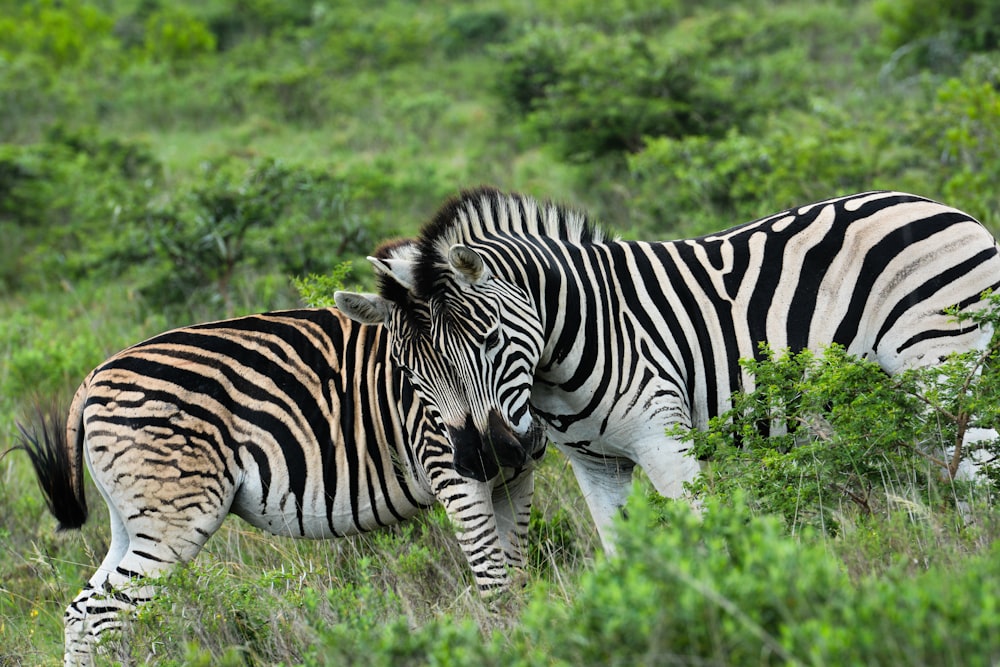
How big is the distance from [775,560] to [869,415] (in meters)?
1.66

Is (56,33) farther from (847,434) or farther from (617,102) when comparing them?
(847,434)

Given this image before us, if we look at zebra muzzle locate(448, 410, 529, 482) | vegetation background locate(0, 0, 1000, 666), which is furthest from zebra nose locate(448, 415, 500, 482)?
vegetation background locate(0, 0, 1000, 666)

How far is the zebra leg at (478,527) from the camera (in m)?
4.55

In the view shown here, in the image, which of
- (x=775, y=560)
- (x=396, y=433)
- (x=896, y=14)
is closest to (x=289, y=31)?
(x=896, y=14)

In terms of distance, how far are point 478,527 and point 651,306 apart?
4.45ft

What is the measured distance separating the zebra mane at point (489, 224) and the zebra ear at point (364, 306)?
28cm

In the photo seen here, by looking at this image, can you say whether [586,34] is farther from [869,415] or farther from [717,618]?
[717,618]

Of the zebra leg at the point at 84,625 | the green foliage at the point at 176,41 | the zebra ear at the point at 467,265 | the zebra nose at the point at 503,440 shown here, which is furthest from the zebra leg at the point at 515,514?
the green foliage at the point at 176,41

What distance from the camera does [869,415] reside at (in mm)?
4062

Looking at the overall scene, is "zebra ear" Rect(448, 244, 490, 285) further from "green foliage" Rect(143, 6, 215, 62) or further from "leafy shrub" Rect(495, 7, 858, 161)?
"green foliage" Rect(143, 6, 215, 62)

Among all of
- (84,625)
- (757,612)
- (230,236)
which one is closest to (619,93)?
(230,236)

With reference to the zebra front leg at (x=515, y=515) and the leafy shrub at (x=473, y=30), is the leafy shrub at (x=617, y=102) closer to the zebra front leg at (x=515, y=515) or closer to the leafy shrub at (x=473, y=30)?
the zebra front leg at (x=515, y=515)

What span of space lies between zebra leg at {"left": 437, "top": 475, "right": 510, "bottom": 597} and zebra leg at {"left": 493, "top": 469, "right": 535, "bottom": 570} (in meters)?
0.38

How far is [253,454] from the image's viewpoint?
4820 mm
